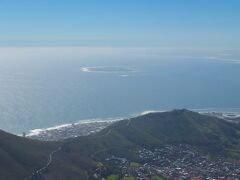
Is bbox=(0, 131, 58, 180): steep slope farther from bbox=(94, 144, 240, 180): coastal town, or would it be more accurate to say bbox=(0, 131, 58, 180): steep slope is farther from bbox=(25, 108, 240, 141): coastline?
bbox=(25, 108, 240, 141): coastline

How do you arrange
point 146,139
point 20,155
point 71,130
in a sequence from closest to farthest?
point 20,155
point 146,139
point 71,130

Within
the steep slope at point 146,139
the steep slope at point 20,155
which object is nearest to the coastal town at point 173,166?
the steep slope at point 146,139

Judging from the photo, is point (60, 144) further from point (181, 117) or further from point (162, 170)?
point (181, 117)

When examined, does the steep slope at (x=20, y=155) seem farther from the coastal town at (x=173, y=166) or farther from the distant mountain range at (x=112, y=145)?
the coastal town at (x=173, y=166)

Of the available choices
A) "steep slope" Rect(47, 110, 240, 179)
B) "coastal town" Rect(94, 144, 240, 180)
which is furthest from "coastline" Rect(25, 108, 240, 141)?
"coastal town" Rect(94, 144, 240, 180)

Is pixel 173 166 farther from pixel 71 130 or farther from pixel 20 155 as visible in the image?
pixel 71 130

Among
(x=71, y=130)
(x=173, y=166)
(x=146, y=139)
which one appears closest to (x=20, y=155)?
(x=173, y=166)

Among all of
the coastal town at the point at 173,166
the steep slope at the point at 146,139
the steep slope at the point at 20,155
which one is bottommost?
the coastal town at the point at 173,166
